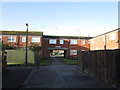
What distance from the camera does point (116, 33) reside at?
73.6ft

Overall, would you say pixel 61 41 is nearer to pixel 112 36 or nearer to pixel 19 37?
pixel 19 37

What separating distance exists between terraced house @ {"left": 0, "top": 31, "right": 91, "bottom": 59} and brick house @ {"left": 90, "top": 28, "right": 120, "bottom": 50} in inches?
173

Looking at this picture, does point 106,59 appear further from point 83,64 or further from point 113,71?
point 83,64

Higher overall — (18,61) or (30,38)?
(30,38)

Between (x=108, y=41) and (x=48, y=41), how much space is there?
15.9 meters

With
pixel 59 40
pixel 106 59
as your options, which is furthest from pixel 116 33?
pixel 106 59

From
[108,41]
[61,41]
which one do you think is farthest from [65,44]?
[108,41]

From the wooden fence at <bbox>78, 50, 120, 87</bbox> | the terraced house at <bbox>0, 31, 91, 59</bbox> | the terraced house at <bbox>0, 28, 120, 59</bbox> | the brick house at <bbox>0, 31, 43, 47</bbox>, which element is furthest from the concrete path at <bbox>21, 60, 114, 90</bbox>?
the terraced house at <bbox>0, 31, 91, 59</bbox>

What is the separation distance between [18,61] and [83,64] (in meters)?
11.4

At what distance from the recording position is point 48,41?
32.7 m

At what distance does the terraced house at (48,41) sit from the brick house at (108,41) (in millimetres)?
4384

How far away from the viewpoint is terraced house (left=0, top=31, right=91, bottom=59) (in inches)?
1153

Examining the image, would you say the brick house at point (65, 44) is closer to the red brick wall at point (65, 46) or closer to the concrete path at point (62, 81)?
the red brick wall at point (65, 46)

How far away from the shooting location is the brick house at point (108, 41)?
22.2 m
